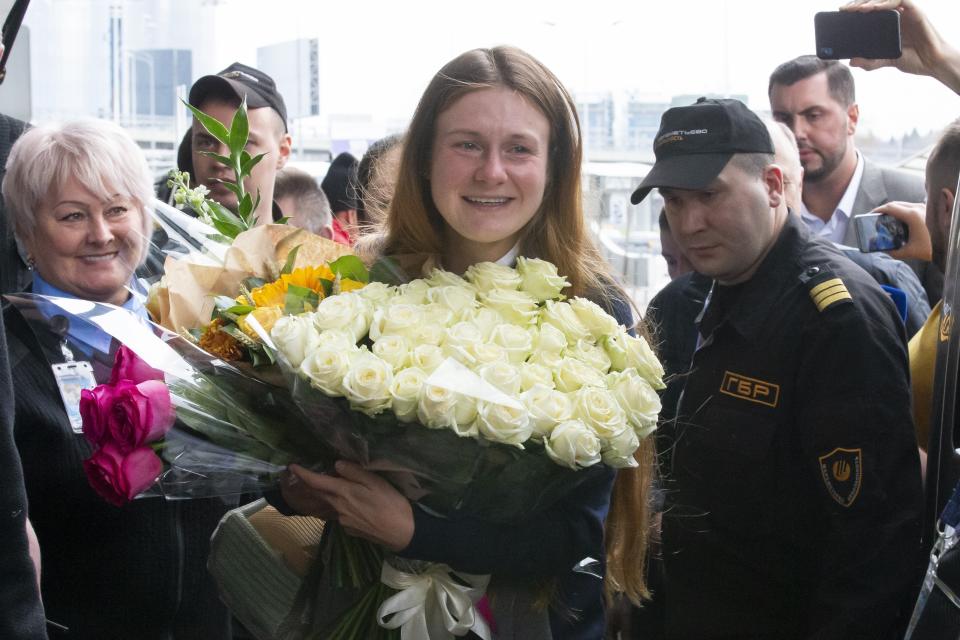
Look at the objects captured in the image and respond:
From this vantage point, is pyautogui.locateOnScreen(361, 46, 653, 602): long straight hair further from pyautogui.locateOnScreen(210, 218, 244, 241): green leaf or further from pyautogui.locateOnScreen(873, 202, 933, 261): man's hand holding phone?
pyautogui.locateOnScreen(873, 202, 933, 261): man's hand holding phone

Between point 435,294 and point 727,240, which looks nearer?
point 435,294

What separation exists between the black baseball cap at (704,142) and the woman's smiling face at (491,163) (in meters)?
0.75

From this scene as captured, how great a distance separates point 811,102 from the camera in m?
4.10

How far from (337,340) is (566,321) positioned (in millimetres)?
398

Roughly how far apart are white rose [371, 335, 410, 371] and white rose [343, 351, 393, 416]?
1.2 inches

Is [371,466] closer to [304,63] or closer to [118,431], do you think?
[118,431]

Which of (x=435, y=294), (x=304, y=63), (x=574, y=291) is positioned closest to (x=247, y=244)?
(x=435, y=294)

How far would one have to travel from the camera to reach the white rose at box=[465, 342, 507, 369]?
1.56 m

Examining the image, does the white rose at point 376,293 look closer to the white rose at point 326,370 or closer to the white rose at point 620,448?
the white rose at point 326,370

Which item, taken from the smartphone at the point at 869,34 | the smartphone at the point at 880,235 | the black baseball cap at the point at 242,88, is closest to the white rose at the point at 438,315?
the smartphone at the point at 869,34

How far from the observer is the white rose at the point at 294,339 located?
1505 millimetres

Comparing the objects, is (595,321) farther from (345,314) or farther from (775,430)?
(775,430)

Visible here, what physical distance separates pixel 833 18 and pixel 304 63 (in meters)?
4.59

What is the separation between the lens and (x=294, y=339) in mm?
1505
